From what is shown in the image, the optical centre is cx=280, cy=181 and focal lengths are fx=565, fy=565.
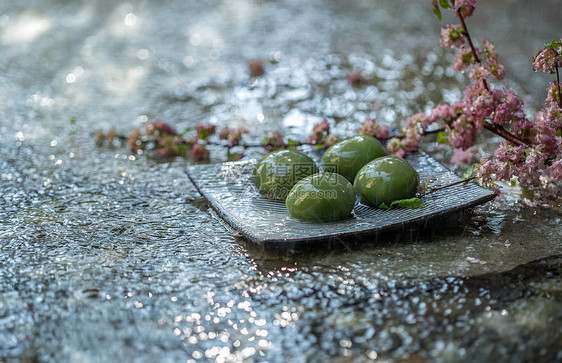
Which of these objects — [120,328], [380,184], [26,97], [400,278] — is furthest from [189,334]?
[26,97]

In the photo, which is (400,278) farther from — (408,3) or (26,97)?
(408,3)

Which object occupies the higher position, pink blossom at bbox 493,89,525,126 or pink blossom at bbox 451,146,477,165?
pink blossom at bbox 493,89,525,126

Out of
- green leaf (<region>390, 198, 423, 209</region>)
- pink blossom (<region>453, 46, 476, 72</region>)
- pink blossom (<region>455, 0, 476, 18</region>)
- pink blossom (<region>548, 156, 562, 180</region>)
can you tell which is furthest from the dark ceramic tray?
pink blossom (<region>455, 0, 476, 18</region>)

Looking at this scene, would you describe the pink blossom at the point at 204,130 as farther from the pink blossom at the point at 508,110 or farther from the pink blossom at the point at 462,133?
the pink blossom at the point at 508,110

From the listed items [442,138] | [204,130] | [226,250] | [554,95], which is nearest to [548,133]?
[554,95]

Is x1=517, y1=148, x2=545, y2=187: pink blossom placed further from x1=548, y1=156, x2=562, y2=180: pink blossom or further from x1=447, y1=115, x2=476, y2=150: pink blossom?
x1=447, y1=115, x2=476, y2=150: pink blossom

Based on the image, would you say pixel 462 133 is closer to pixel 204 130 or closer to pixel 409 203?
pixel 409 203

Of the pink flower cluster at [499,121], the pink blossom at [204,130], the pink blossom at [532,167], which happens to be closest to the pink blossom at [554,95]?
the pink flower cluster at [499,121]
